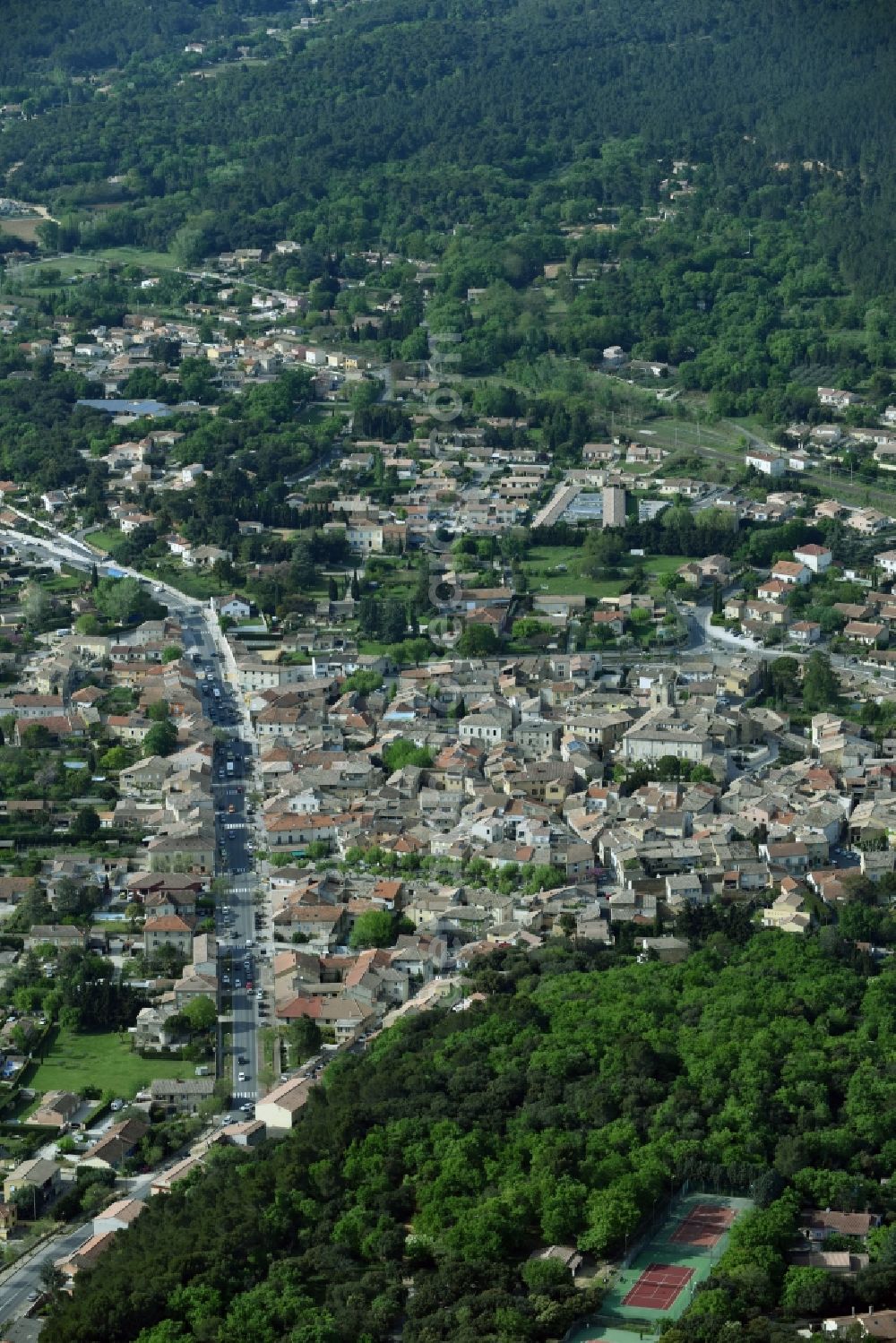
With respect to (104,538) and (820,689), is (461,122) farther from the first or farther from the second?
(820,689)

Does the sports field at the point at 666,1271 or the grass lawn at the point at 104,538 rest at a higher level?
the sports field at the point at 666,1271

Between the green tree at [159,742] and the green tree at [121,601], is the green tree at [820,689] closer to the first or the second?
the green tree at [159,742]

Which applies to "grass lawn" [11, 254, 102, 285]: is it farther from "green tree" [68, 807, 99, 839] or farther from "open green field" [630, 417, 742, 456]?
"green tree" [68, 807, 99, 839]

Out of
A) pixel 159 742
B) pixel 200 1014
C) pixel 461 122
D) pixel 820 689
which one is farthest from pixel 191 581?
pixel 461 122

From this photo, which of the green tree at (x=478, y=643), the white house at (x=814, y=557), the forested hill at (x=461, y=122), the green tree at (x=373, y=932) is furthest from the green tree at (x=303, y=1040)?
the forested hill at (x=461, y=122)

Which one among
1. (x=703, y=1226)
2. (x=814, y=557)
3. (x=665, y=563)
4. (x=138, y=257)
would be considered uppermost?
(x=703, y=1226)

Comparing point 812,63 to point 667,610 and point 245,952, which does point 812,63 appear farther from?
point 245,952
